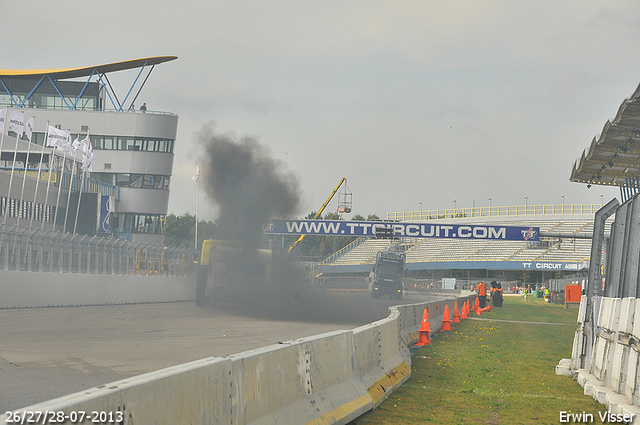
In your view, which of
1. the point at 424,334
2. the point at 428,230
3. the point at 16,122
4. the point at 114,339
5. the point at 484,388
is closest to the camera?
the point at 484,388

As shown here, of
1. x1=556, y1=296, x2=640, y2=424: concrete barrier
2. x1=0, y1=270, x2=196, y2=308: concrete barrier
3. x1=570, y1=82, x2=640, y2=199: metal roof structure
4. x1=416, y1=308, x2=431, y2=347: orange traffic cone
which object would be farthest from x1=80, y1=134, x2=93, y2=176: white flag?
x1=556, y1=296, x2=640, y2=424: concrete barrier

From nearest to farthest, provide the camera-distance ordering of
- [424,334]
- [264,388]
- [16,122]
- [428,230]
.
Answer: [264,388] → [424,334] → [16,122] → [428,230]

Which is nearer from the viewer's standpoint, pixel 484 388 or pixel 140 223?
pixel 484 388

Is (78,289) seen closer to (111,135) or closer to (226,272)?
(226,272)

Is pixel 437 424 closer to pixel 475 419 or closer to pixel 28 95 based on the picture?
pixel 475 419

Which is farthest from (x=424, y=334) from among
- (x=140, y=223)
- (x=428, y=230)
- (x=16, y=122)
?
(x=140, y=223)

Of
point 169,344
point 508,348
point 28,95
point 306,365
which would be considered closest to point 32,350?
point 169,344

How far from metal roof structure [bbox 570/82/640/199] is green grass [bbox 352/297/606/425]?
352 cm

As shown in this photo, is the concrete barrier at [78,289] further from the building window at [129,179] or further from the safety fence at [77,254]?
the building window at [129,179]

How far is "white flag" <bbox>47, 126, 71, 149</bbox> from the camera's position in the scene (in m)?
42.4

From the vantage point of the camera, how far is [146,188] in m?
67.1

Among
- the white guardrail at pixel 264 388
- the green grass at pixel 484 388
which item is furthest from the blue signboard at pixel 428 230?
the white guardrail at pixel 264 388

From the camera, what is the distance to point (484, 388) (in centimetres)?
1055

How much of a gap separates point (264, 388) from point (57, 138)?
131ft
